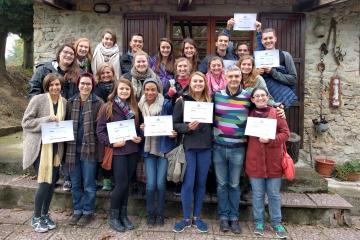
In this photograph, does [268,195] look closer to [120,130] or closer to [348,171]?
[120,130]

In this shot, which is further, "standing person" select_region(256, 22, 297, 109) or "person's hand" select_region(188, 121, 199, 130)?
"standing person" select_region(256, 22, 297, 109)

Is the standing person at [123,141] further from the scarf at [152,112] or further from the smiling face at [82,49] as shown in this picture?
the smiling face at [82,49]

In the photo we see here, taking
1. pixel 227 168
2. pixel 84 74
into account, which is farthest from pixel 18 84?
pixel 227 168

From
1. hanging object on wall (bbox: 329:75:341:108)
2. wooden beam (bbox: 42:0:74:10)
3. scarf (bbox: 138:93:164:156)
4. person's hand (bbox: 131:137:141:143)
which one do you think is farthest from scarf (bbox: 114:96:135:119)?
hanging object on wall (bbox: 329:75:341:108)

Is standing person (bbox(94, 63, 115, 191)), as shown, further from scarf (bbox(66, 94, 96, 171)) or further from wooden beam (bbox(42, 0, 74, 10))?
wooden beam (bbox(42, 0, 74, 10))

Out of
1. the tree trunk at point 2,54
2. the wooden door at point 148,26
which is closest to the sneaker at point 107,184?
the wooden door at point 148,26

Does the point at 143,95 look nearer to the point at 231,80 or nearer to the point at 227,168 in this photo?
the point at 231,80

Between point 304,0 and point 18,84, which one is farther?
point 18,84

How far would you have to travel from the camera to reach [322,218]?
3631 mm

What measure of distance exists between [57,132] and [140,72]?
1023 millimetres

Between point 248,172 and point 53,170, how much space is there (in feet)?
6.40

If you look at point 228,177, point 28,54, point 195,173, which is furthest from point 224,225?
Answer: point 28,54

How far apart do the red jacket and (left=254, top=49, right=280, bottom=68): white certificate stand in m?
0.73

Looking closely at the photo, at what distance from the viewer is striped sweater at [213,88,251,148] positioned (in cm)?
316
